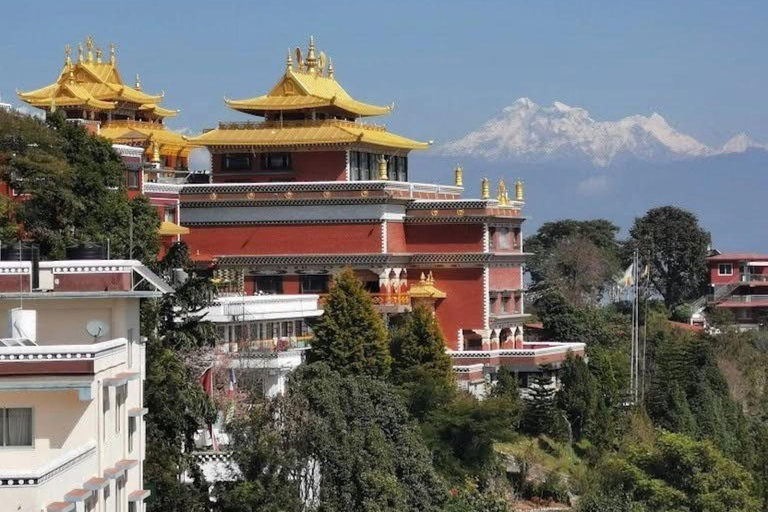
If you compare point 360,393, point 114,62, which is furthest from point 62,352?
point 114,62

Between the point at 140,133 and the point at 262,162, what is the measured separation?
27.4ft

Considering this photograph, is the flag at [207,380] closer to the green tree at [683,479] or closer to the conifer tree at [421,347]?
the green tree at [683,479]

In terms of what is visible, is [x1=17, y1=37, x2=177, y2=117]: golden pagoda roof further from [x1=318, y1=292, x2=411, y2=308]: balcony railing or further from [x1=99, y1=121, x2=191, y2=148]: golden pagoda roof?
[x1=318, y1=292, x2=411, y2=308]: balcony railing

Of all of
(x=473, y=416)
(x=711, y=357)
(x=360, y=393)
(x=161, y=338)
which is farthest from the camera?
(x=711, y=357)

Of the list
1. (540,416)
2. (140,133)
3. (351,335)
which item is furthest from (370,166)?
(351,335)

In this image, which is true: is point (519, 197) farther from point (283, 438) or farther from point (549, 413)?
point (283, 438)

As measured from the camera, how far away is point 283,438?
44.0 metres

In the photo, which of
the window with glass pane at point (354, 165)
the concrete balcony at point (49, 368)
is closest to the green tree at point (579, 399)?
the window with glass pane at point (354, 165)

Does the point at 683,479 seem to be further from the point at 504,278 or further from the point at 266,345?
the point at 504,278

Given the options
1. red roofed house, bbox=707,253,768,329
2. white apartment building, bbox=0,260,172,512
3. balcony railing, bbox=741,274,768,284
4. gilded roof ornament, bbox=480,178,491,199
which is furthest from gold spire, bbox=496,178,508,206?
white apartment building, bbox=0,260,172,512

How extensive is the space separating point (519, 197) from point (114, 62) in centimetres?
1720

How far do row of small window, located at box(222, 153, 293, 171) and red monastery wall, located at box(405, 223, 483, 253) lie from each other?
491 cm

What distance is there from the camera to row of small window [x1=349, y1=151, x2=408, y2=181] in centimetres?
7344

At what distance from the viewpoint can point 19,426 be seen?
28.2m
